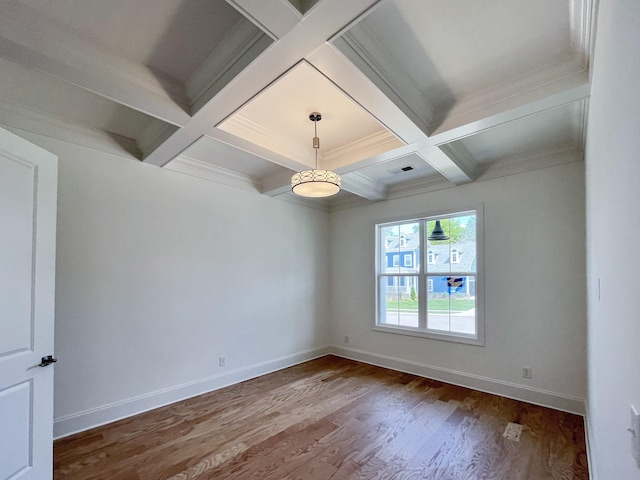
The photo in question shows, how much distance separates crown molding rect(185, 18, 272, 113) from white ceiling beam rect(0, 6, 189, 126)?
181 millimetres

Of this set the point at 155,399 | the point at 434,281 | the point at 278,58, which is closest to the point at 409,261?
the point at 434,281

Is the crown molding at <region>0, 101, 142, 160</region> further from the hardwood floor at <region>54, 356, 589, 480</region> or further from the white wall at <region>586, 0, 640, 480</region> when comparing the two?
the white wall at <region>586, 0, 640, 480</region>

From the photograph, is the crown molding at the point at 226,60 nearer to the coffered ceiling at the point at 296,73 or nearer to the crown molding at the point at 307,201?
the coffered ceiling at the point at 296,73

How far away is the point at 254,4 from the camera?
1.41 metres

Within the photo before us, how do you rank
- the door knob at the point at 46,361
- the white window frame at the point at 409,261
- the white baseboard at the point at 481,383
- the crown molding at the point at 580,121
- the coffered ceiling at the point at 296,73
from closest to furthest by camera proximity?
1. the coffered ceiling at the point at 296,73
2. the door knob at the point at 46,361
3. the crown molding at the point at 580,121
4. the white baseboard at the point at 481,383
5. the white window frame at the point at 409,261

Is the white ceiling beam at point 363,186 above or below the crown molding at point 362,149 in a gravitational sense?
below

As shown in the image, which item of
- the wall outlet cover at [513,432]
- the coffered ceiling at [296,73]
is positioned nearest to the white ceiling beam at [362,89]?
the coffered ceiling at [296,73]

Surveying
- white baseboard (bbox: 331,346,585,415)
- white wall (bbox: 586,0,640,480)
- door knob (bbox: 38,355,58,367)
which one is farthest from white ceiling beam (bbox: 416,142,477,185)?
door knob (bbox: 38,355,58,367)

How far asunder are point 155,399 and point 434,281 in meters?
3.83

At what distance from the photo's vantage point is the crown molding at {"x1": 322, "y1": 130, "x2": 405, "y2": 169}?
2990 mm

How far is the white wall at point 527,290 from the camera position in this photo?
10.5ft

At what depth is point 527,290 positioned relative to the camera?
11.5 feet

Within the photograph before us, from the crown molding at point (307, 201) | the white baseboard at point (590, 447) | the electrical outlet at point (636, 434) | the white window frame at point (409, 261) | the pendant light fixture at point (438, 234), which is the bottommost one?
the white baseboard at point (590, 447)

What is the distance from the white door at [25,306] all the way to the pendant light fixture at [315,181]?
1831 millimetres
